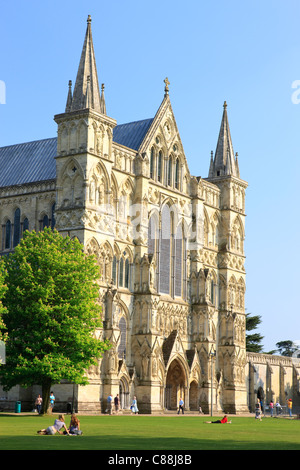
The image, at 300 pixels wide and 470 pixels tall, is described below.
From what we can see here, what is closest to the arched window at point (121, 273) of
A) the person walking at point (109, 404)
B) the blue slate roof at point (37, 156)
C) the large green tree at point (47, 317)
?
the blue slate roof at point (37, 156)

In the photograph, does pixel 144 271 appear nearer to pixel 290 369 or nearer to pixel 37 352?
pixel 37 352

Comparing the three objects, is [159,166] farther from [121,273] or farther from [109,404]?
[109,404]

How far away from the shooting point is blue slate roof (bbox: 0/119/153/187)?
6550cm

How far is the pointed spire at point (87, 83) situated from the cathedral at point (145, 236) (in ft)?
0.29

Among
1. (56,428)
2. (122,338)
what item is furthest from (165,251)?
(56,428)

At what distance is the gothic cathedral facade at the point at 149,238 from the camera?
56.9 meters

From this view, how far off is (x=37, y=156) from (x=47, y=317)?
24367 mm

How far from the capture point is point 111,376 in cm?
5550

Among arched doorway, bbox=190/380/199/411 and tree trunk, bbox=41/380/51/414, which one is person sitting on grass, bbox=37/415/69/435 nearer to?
tree trunk, bbox=41/380/51/414

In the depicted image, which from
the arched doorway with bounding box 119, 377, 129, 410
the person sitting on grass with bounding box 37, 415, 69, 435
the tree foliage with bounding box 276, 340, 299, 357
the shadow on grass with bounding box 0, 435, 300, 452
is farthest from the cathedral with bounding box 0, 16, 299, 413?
the tree foliage with bounding box 276, 340, 299, 357

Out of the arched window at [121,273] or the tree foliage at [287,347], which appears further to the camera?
the tree foliage at [287,347]

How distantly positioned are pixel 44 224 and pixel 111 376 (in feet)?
45.4

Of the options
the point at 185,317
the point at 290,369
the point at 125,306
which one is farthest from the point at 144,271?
the point at 290,369

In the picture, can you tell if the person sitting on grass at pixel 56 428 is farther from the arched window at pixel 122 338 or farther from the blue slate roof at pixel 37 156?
the blue slate roof at pixel 37 156
